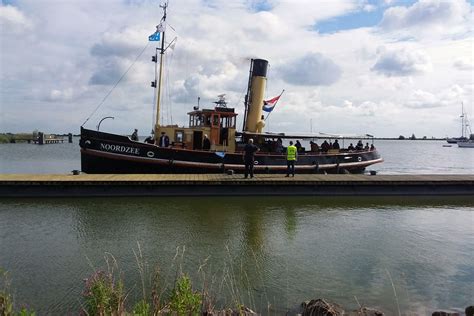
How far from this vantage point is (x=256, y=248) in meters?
8.45

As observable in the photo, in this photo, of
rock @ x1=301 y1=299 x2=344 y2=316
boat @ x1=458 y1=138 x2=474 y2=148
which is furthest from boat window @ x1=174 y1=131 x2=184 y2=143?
boat @ x1=458 y1=138 x2=474 y2=148

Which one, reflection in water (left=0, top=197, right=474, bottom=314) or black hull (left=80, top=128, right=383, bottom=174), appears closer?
reflection in water (left=0, top=197, right=474, bottom=314)

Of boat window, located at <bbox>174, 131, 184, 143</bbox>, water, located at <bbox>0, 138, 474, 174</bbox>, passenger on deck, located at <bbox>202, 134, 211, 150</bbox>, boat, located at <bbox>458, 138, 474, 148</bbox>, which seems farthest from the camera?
boat, located at <bbox>458, 138, 474, 148</bbox>

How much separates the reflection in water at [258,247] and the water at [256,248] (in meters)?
0.02

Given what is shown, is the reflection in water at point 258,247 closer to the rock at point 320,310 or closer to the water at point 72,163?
the rock at point 320,310

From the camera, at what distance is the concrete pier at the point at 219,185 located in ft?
44.4

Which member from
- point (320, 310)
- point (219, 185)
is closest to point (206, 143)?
point (219, 185)

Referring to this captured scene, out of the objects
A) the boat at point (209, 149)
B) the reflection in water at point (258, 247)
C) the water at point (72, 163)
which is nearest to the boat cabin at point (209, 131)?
the boat at point (209, 149)

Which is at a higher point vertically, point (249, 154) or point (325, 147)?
point (325, 147)

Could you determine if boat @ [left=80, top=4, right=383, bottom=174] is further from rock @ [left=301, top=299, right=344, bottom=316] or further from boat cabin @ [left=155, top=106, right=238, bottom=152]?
rock @ [left=301, top=299, right=344, bottom=316]

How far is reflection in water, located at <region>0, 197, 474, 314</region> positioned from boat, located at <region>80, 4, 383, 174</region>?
9.60 feet

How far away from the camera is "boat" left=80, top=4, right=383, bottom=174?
15859mm

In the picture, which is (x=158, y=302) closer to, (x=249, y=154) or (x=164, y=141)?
(x=249, y=154)

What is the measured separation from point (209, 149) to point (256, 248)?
8914 millimetres
